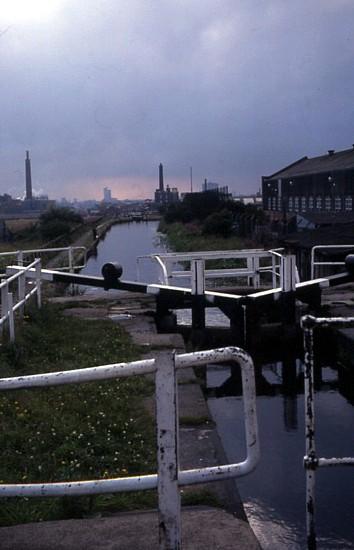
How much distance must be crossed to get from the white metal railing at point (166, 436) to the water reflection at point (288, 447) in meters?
1.12

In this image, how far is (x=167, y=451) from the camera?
8.87ft

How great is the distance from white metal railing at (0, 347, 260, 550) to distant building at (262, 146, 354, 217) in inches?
979

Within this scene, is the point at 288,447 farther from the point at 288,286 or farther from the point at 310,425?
the point at 288,286

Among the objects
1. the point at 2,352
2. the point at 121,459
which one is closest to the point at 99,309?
the point at 2,352

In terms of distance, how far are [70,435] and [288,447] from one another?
180 cm

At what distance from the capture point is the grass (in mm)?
3719

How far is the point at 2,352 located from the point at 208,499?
3.92m

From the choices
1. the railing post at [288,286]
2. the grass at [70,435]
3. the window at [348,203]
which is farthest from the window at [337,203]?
the grass at [70,435]

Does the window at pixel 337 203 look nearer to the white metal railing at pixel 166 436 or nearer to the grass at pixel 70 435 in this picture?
the grass at pixel 70 435

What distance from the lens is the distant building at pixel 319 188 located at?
1443 inches

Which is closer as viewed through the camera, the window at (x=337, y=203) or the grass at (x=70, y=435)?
the grass at (x=70, y=435)

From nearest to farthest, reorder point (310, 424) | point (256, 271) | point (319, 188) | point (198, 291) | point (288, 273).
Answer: point (310, 424), point (288, 273), point (198, 291), point (256, 271), point (319, 188)

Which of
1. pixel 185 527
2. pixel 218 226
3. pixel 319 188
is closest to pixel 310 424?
pixel 185 527

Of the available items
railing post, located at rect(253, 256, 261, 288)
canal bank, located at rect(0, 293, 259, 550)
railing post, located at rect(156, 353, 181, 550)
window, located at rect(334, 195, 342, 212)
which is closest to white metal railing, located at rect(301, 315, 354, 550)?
canal bank, located at rect(0, 293, 259, 550)
